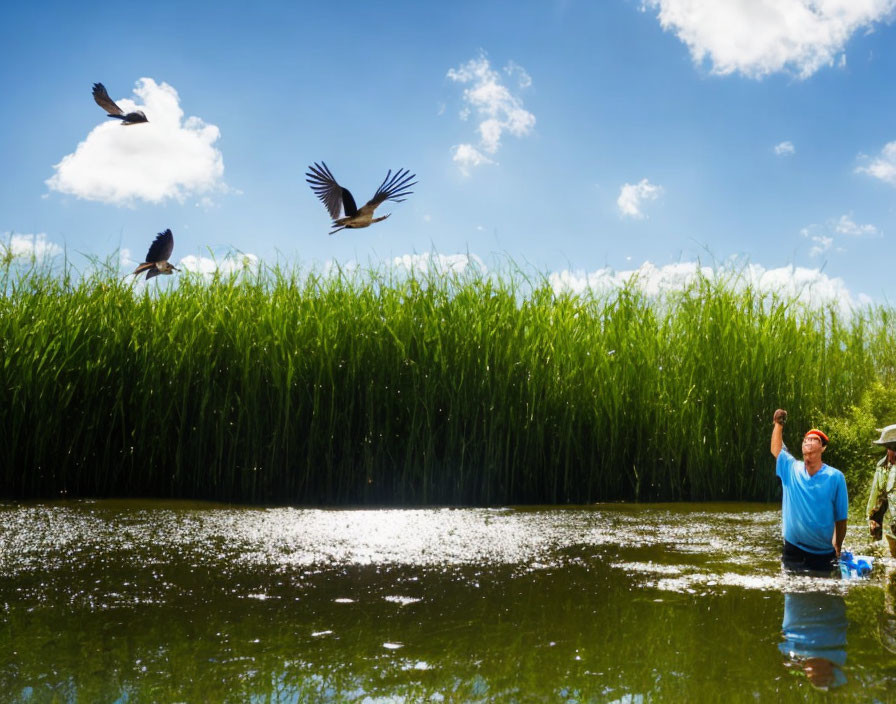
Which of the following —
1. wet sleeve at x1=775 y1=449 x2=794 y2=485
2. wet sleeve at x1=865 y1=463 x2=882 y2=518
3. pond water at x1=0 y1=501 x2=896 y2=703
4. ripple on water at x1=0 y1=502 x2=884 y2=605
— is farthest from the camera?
wet sleeve at x1=865 y1=463 x2=882 y2=518

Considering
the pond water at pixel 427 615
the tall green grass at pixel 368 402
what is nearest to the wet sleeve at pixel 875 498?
the pond water at pixel 427 615

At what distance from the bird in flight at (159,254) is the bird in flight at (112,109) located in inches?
41.9

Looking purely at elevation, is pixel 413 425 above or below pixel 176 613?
above

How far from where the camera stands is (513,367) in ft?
24.5

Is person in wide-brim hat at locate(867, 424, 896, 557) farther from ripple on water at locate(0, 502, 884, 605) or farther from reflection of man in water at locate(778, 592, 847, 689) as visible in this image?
reflection of man in water at locate(778, 592, 847, 689)

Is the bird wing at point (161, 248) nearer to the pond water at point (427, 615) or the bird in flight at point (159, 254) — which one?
the bird in flight at point (159, 254)

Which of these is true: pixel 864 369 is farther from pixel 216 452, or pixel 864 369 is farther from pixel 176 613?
pixel 176 613

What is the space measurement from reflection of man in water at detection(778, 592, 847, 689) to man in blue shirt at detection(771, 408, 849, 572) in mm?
358

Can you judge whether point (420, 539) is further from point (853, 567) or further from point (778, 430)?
point (853, 567)

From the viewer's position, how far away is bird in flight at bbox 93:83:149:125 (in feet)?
24.4

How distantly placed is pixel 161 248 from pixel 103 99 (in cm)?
148

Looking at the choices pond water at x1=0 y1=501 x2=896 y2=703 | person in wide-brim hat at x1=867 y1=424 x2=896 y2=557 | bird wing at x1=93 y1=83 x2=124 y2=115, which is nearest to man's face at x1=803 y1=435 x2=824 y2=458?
pond water at x1=0 y1=501 x2=896 y2=703

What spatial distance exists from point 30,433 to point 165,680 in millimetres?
5316

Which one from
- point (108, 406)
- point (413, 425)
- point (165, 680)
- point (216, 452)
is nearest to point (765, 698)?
point (165, 680)
